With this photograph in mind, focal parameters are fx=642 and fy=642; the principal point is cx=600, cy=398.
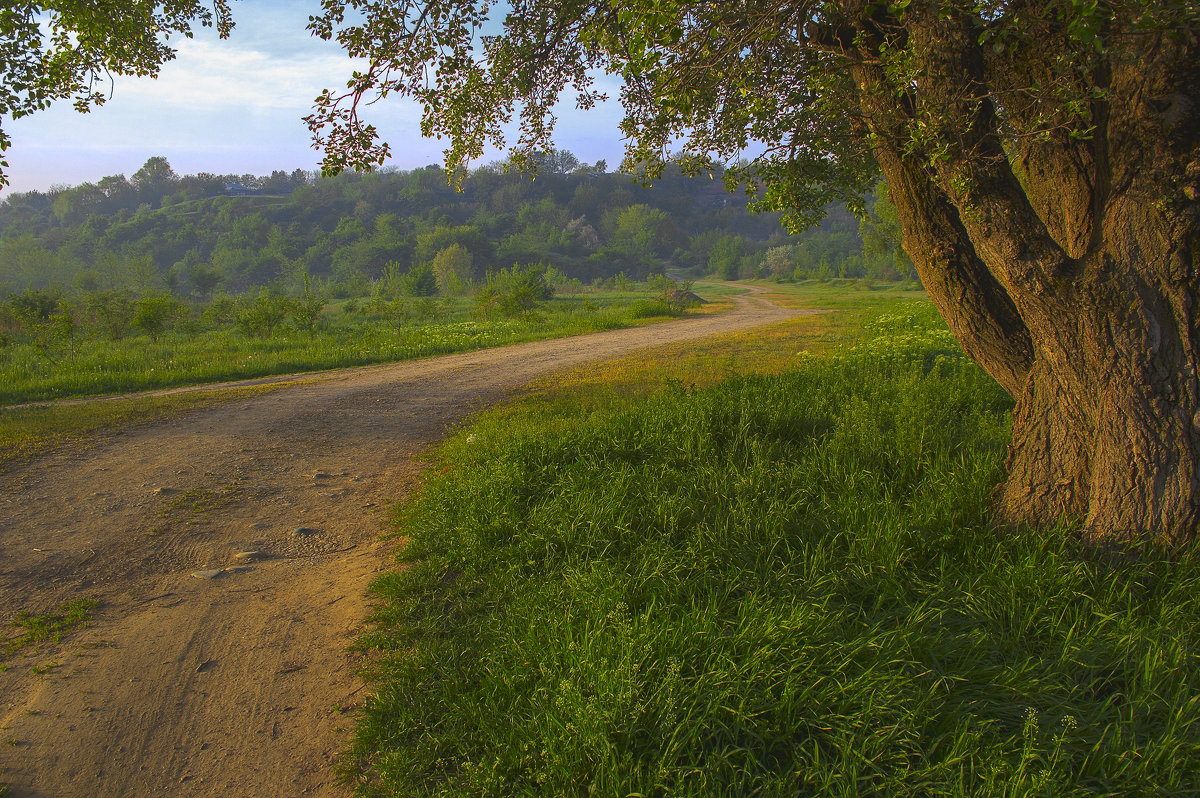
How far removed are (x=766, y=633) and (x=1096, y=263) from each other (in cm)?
284

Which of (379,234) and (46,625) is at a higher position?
(379,234)

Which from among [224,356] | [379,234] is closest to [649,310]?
[224,356]

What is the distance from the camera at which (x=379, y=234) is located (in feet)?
274

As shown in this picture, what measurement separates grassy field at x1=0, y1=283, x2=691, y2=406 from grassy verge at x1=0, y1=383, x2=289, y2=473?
1.73 meters

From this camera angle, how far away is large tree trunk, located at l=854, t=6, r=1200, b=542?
11.3 feet

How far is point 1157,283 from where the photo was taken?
349 cm

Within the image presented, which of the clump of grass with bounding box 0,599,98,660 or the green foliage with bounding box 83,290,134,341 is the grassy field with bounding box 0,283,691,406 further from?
the clump of grass with bounding box 0,599,98,660

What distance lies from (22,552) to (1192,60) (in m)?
7.49

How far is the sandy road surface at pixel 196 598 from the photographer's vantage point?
2.60 m

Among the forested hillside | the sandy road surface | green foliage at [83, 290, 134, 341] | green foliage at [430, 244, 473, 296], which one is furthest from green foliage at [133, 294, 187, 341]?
green foliage at [430, 244, 473, 296]

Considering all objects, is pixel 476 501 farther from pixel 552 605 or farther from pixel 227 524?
pixel 227 524

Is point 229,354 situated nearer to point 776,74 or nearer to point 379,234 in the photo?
point 776,74

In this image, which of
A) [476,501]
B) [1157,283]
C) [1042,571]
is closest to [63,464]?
[476,501]

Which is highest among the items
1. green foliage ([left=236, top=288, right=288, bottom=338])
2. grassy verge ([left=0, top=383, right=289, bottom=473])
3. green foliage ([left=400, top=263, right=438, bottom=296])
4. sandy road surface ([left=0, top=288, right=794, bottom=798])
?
green foliage ([left=400, top=263, right=438, bottom=296])
